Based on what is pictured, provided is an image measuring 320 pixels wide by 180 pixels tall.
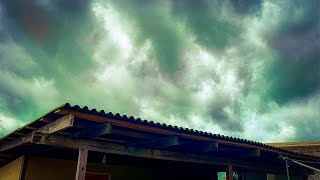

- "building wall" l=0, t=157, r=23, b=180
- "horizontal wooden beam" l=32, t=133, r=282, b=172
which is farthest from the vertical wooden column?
"building wall" l=0, t=157, r=23, b=180

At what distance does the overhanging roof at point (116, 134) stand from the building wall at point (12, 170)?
36.6 inches

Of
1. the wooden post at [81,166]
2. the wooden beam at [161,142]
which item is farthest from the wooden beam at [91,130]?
the wooden beam at [161,142]

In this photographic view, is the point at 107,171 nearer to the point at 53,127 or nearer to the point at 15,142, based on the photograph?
the point at 15,142

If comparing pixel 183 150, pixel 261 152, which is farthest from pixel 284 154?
pixel 183 150

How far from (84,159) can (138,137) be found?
1.28 m

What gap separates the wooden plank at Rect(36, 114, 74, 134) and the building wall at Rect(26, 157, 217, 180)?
3543mm

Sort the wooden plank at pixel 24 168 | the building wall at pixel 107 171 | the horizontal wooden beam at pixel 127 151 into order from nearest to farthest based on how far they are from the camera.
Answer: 1. the horizontal wooden beam at pixel 127 151
2. the wooden plank at pixel 24 168
3. the building wall at pixel 107 171

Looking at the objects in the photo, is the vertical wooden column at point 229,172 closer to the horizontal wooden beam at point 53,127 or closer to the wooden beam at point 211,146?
the wooden beam at point 211,146

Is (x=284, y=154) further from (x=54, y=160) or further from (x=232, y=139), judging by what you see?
(x=54, y=160)

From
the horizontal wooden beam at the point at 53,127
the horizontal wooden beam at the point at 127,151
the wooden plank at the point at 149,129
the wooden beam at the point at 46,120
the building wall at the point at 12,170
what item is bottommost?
the building wall at the point at 12,170

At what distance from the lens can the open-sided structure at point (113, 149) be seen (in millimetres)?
5676

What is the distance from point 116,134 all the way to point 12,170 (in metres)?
4.93

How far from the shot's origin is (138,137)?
6.73 metres

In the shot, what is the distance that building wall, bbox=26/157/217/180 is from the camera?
8938mm
